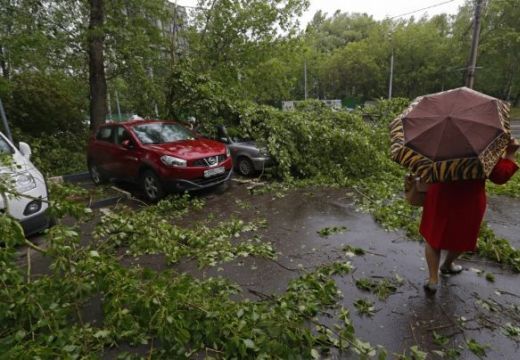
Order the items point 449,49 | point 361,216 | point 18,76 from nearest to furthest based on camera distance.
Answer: point 361,216
point 18,76
point 449,49

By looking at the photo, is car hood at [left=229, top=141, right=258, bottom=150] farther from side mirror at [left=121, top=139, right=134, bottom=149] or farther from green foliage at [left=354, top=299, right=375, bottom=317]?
green foliage at [left=354, top=299, right=375, bottom=317]

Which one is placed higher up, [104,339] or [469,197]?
[469,197]

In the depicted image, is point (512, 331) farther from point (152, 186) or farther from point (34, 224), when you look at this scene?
point (152, 186)

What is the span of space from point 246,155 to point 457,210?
6118 mm

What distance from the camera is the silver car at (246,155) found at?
802cm

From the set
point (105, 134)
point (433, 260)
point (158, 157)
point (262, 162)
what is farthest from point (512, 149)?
point (105, 134)

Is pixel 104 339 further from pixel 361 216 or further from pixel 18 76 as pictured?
pixel 18 76

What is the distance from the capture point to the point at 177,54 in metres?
9.73

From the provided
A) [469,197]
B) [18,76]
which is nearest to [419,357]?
[469,197]

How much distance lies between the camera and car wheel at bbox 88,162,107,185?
304 inches

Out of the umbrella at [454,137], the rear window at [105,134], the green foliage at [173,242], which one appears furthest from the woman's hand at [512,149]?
the rear window at [105,134]

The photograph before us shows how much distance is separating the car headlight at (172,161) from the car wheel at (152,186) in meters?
0.42

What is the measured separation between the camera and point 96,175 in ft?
26.0

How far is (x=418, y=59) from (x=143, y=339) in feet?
128
